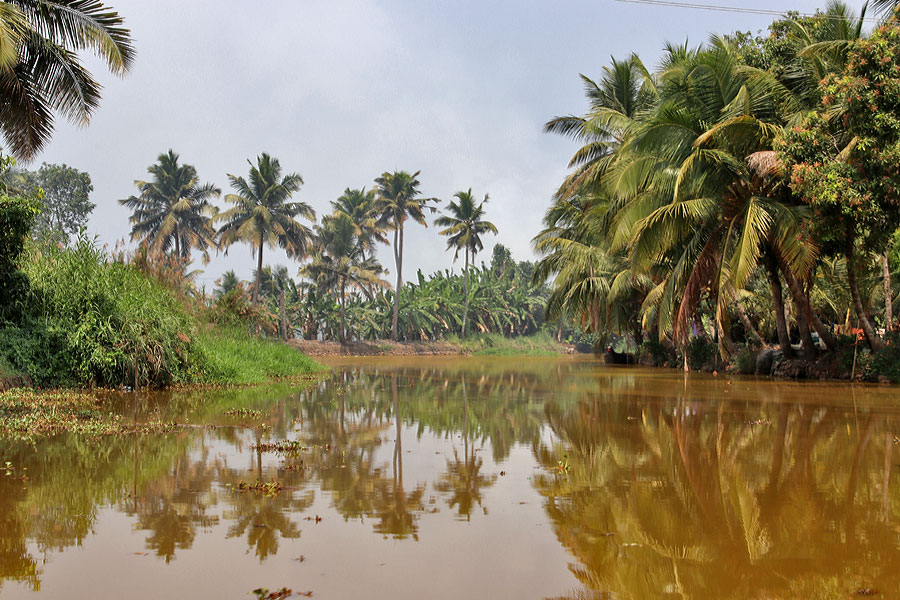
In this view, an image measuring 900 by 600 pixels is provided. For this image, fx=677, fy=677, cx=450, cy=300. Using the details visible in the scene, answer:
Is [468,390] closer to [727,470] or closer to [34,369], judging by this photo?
[34,369]

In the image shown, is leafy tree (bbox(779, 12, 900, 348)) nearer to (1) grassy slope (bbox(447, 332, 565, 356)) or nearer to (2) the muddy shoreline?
(2) the muddy shoreline

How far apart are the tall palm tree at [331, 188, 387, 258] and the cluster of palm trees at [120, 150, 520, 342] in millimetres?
77

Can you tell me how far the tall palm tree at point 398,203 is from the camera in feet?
168

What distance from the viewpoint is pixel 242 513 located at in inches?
169

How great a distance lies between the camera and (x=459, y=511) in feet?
14.8

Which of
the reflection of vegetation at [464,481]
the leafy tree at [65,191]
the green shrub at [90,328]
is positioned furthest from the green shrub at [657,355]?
the leafy tree at [65,191]

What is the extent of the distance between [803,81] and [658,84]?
24.8ft

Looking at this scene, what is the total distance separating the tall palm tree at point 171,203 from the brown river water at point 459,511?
42.2 meters

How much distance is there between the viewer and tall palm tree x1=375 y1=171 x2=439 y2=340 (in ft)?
168

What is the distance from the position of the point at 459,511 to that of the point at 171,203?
48.2m

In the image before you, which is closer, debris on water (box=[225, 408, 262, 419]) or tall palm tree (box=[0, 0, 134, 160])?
debris on water (box=[225, 408, 262, 419])

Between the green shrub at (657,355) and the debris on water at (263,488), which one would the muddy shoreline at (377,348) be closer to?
the green shrub at (657,355)

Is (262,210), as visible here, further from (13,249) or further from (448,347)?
(13,249)

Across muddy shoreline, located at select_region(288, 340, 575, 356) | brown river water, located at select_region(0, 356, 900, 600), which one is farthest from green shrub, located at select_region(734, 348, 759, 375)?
muddy shoreline, located at select_region(288, 340, 575, 356)
